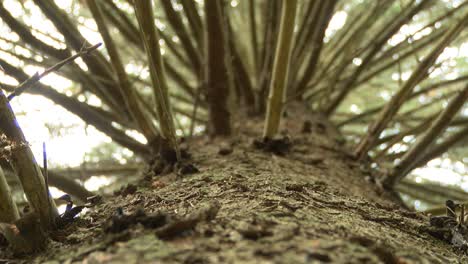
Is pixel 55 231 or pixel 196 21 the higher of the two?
pixel 196 21

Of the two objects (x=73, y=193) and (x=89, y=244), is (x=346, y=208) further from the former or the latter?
(x=73, y=193)

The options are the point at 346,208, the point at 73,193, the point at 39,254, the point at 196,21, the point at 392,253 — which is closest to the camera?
the point at 392,253

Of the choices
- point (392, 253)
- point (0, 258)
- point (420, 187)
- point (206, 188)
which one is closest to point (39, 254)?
point (0, 258)

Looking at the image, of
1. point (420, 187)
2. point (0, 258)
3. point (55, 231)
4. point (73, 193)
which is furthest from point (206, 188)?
point (420, 187)

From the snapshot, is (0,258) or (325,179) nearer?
(0,258)

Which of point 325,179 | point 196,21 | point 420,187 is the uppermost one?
point 196,21

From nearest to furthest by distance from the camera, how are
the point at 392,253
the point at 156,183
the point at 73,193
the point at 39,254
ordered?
the point at 392,253 → the point at 39,254 → the point at 156,183 → the point at 73,193
